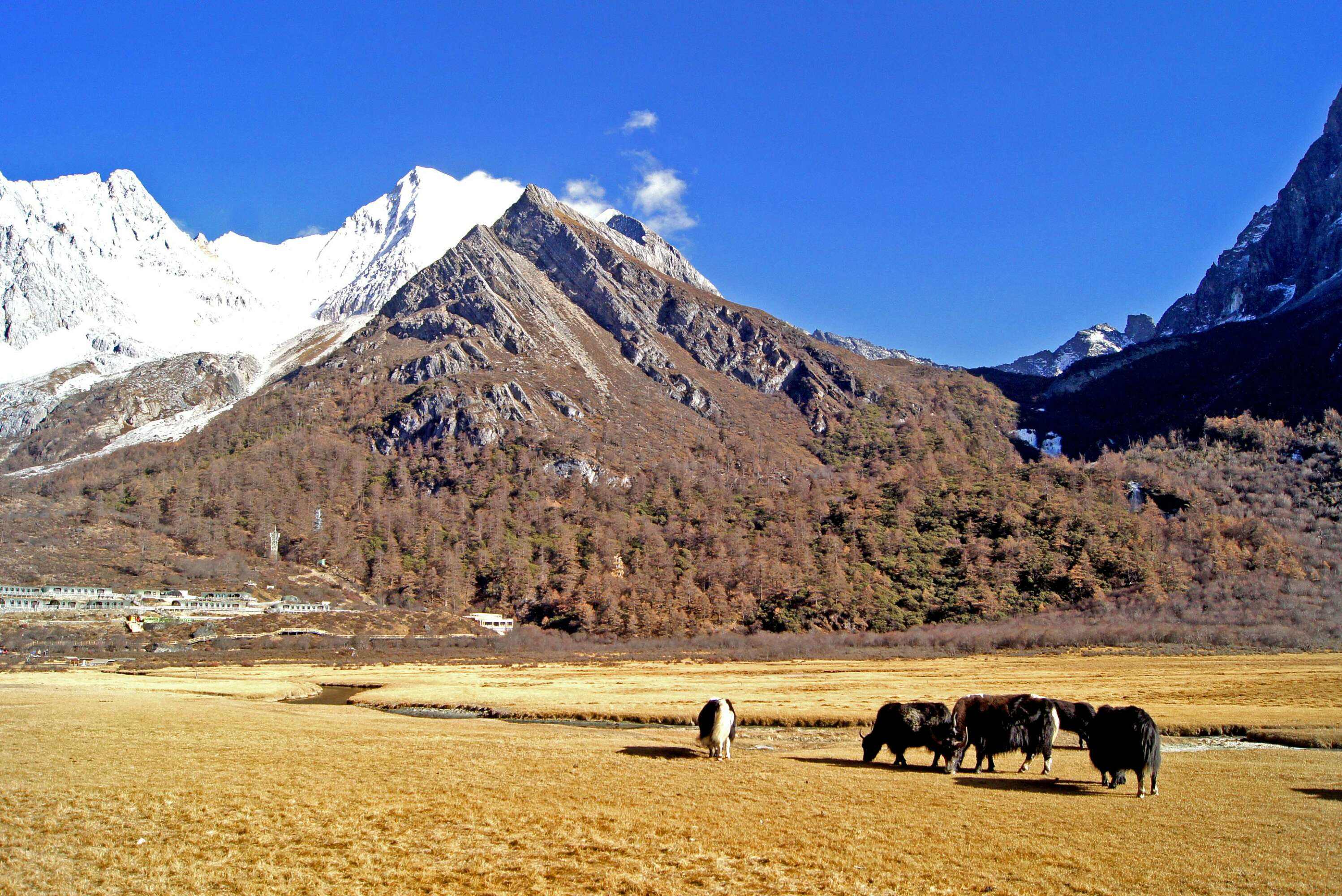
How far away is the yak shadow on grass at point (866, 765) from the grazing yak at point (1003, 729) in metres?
0.72

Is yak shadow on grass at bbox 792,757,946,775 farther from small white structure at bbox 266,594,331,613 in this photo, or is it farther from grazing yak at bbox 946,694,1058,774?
small white structure at bbox 266,594,331,613

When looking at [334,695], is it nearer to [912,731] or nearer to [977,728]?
[912,731]

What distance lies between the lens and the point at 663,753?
27.2 metres

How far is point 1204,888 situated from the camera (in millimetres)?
12461

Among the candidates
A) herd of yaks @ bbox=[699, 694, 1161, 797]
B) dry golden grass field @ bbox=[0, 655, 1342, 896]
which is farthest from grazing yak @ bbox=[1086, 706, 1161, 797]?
dry golden grass field @ bbox=[0, 655, 1342, 896]

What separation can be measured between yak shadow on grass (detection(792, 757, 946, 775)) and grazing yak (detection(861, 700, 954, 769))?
238mm

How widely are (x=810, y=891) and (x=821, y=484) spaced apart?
184 meters

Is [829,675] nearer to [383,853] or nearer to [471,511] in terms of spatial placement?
[383,853]

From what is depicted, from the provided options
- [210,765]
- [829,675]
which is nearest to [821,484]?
[829,675]

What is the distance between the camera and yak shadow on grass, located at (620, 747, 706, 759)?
25984 mm

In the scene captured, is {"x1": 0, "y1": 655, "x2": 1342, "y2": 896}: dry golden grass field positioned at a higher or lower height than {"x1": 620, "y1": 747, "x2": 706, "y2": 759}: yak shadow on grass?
higher

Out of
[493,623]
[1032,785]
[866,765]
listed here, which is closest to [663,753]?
[866,765]

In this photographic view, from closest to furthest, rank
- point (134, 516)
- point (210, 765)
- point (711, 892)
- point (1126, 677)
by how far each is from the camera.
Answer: point (711, 892), point (210, 765), point (1126, 677), point (134, 516)

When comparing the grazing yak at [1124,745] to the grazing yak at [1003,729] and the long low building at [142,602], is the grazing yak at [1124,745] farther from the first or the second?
the long low building at [142,602]
